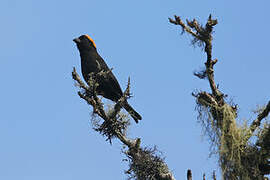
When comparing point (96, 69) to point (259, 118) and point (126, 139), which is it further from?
point (259, 118)

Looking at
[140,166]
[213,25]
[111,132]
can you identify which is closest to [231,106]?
[213,25]

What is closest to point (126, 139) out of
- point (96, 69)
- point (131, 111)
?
point (131, 111)

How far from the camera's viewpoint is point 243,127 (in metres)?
3.84

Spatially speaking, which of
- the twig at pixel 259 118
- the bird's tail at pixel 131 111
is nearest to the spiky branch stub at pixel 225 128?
the twig at pixel 259 118

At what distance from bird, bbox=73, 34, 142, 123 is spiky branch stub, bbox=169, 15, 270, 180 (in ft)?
9.36

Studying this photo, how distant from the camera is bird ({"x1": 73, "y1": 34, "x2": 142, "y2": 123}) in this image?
7066 mm

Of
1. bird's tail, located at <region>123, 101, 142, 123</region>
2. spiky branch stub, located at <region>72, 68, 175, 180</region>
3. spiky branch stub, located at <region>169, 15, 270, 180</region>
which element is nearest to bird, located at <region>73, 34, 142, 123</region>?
bird's tail, located at <region>123, 101, 142, 123</region>

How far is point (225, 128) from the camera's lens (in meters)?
3.83

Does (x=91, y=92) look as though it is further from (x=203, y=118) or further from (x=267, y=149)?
(x=267, y=149)

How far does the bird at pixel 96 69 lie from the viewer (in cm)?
707

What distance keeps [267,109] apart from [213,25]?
93cm

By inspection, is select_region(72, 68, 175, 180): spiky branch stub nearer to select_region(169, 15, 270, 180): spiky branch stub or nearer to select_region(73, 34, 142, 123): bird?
select_region(169, 15, 270, 180): spiky branch stub

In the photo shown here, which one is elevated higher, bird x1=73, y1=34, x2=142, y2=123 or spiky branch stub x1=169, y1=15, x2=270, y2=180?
bird x1=73, y1=34, x2=142, y2=123

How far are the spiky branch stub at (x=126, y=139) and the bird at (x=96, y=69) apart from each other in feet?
6.00
